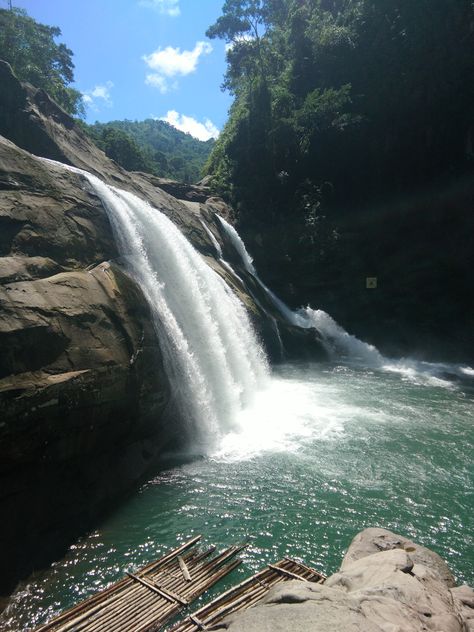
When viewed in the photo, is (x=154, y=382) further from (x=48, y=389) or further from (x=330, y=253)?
(x=330, y=253)

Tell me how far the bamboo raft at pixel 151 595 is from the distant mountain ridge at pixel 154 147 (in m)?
39.5

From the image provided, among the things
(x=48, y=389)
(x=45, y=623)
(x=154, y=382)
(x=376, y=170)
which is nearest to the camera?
(x=45, y=623)

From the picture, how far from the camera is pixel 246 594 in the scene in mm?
5199

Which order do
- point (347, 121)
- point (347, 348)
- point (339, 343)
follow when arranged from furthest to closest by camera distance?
point (347, 121) → point (339, 343) → point (347, 348)

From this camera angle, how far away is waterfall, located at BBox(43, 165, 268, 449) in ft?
35.8

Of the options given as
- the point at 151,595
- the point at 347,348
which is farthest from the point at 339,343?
the point at 151,595

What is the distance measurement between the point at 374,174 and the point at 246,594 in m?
25.8

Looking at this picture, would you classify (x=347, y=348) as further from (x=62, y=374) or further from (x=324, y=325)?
(x=62, y=374)

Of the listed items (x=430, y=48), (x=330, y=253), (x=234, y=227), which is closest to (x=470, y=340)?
(x=330, y=253)

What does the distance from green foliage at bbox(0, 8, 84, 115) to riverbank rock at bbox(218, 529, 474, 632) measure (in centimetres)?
3317

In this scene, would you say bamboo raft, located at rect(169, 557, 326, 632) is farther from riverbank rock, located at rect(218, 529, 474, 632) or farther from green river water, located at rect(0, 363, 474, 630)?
riverbank rock, located at rect(218, 529, 474, 632)

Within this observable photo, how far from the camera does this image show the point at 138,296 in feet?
33.2

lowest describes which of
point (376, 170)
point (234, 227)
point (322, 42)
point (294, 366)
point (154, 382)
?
point (294, 366)

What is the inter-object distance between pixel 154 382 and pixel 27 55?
30.1m
